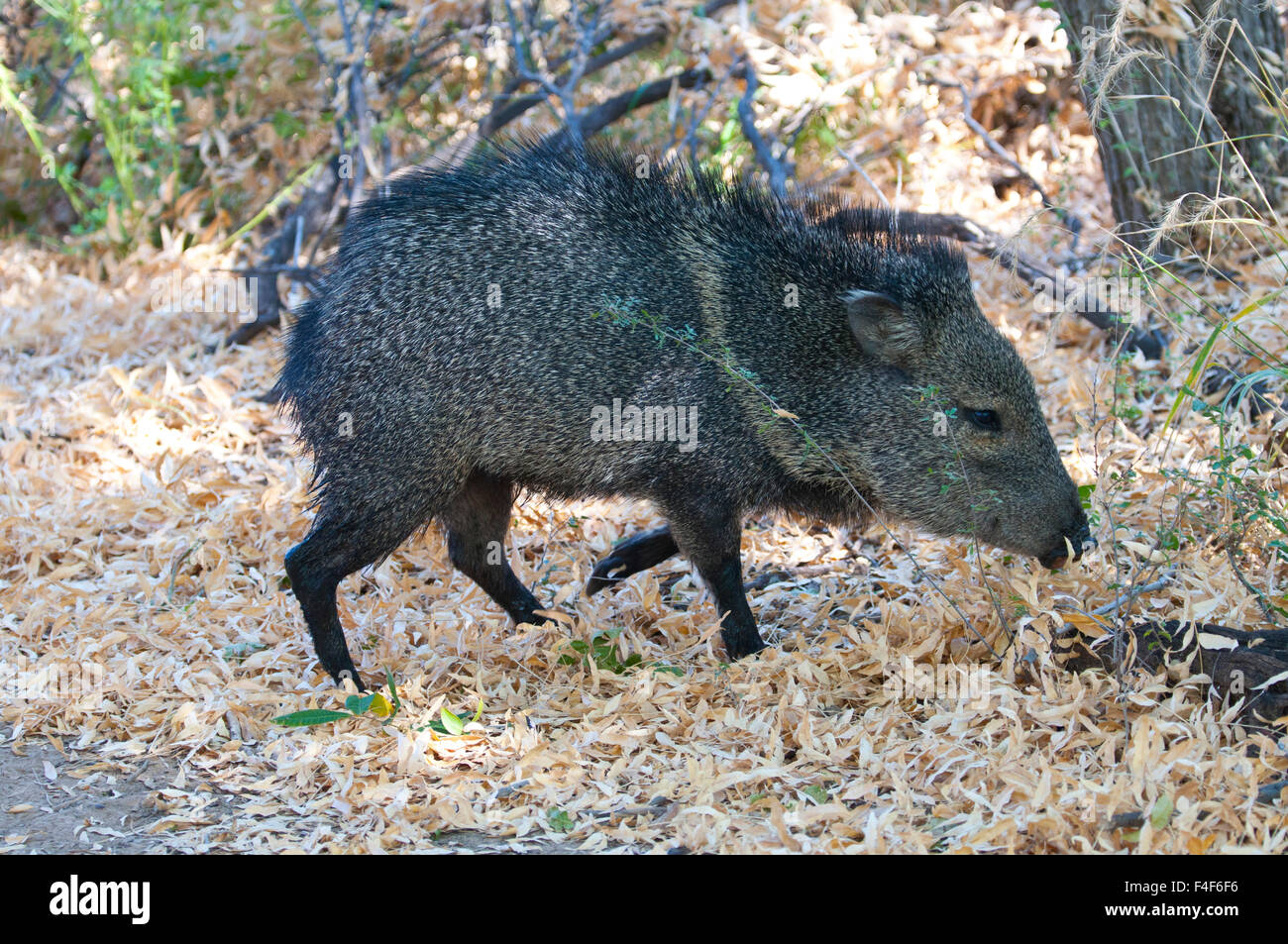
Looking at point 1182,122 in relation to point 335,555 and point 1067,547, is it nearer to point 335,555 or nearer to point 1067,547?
point 1067,547

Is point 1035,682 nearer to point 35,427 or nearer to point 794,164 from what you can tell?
point 794,164

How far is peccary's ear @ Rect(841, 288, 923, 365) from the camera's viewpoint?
3395 mm

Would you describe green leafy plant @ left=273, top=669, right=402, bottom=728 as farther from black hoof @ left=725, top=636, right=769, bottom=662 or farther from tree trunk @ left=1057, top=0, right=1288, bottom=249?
tree trunk @ left=1057, top=0, right=1288, bottom=249

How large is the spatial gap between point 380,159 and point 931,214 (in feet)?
9.70

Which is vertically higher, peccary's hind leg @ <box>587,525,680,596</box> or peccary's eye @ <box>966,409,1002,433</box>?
peccary's eye @ <box>966,409,1002,433</box>

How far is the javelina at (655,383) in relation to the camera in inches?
134

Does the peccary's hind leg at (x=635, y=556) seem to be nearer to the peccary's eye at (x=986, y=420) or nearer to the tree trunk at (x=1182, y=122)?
the peccary's eye at (x=986, y=420)

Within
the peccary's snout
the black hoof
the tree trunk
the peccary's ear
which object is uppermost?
the tree trunk

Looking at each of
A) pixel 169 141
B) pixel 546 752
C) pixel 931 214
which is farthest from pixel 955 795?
pixel 169 141

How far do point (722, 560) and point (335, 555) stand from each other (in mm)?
1037

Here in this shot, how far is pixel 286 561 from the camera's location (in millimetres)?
3496

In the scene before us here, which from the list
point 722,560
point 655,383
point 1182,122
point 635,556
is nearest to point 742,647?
point 722,560

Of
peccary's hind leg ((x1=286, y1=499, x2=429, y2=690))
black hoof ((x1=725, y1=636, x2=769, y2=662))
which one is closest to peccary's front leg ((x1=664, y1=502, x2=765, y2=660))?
black hoof ((x1=725, y1=636, x2=769, y2=662))

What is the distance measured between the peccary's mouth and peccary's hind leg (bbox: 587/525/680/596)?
3.63 ft
